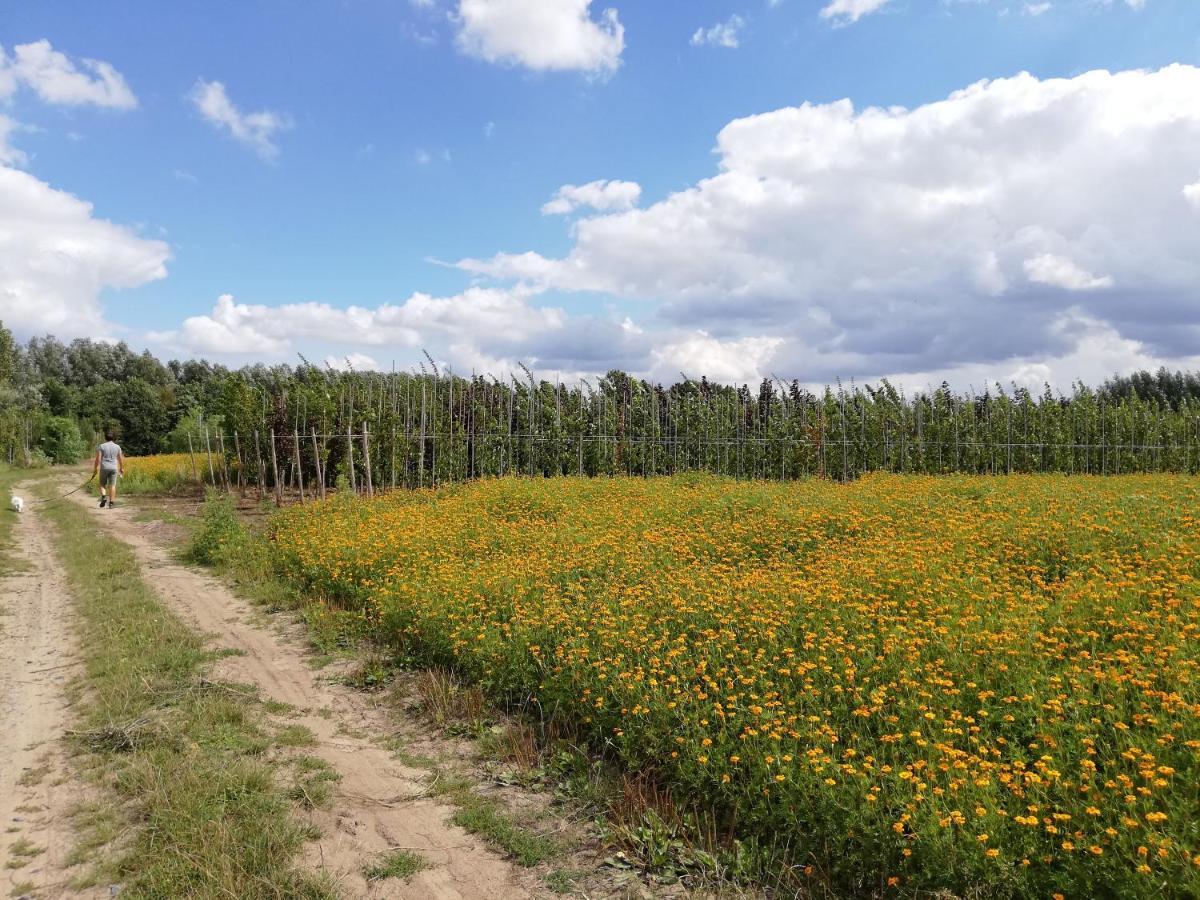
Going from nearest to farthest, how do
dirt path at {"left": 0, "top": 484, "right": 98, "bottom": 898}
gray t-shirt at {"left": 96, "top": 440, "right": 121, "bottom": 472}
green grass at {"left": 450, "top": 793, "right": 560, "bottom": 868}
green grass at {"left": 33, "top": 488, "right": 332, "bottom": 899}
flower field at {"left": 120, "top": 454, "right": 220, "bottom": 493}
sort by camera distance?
green grass at {"left": 33, "top": 488, "right": 332, "bottom": 899}, dirt path at {"left": 0, "top": 484, "right": 98, "bottom": 898}, green grass at {"left": 450, "top": 793, "right": 560, "bottom": 868}, gray t-shirt at {"left": 96, "top": 440, "right": 121, "bottom": 472}, flower field at {"left": 120, "top": 454, "right": 220, "bottom": 493}

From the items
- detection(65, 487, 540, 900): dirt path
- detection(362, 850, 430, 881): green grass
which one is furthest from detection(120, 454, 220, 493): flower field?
detection(362, 850, 430, 881): green grass

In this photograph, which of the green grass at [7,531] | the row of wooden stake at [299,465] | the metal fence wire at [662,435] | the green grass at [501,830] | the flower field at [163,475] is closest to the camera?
the green grass at [501,830]

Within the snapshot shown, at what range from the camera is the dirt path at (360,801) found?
4.12m

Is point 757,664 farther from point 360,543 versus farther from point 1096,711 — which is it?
point 360,543

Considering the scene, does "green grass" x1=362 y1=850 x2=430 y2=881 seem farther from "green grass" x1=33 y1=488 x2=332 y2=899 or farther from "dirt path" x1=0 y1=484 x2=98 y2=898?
"dirt path" x1=0 y1=484 x2=98 y2=898

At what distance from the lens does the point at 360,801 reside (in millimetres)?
4965

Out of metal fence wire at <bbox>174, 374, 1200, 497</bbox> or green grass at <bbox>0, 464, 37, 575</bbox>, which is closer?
green grass at <bbox>0, 464, 37, 575</bbox>

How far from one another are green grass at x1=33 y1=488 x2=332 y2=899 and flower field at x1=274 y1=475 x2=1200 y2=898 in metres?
1.94

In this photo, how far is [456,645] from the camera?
22.7 feet

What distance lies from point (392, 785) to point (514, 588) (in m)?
2.84

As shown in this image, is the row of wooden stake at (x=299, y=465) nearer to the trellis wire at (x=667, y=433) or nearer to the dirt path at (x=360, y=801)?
the trellis wire at (x=667, y=433)

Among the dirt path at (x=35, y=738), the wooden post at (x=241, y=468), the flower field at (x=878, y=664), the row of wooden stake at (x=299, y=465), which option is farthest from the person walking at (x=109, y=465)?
the flower field at (x=878, y=664)

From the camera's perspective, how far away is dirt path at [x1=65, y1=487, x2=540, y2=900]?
4121 mm

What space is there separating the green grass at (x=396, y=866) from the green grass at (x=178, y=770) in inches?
12.0
